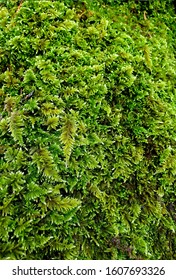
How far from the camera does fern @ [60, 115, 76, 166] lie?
1.48 metres

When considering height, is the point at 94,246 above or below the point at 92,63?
below

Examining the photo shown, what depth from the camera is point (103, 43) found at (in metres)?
1.79

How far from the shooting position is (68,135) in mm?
1507

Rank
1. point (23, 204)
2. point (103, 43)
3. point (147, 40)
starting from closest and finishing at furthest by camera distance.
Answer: point (23, 204), point (103, 43), point (147, 40)

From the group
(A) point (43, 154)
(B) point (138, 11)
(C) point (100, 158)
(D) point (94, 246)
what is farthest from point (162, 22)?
(D) point (94, 246)

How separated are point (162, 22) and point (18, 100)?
48.6 inches

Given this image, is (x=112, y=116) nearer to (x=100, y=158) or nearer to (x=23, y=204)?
(x=100, y=158)

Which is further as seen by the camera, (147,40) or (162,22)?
(162,22)

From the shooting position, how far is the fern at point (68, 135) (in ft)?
4.87

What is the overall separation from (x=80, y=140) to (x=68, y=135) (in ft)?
0.22

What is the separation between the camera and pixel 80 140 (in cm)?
154

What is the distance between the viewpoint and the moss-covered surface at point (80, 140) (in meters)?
1.43

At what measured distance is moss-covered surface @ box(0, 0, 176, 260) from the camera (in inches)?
56.2
